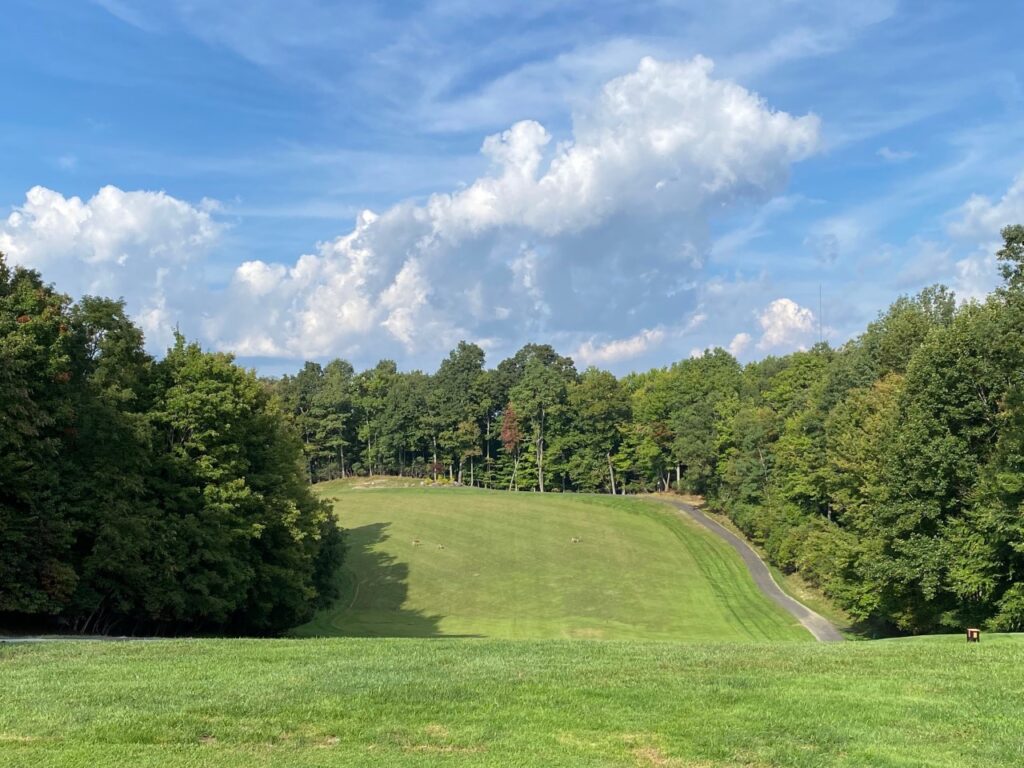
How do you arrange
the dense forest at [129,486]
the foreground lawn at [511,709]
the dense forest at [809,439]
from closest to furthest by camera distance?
1. the foreground lawn at [511,709]
2. the dense forest at [129,486]
3. the dense forest at [809,439]

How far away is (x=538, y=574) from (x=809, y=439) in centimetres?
2482

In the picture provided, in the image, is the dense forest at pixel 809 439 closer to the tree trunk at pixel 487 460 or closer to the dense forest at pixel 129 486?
the tree trunk at pixel 487 460

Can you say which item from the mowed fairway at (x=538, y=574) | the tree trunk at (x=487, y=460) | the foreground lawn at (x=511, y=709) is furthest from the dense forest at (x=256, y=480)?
the tree trunk at (x=487, y=460)

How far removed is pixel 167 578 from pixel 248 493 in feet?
18.5

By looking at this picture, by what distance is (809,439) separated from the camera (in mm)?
62562

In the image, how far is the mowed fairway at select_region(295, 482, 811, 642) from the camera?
49562 mm

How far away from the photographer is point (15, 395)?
87.1ft

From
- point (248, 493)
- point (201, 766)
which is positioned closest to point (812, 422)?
point (248, 493)

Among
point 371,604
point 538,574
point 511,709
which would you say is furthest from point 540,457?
point 511,709

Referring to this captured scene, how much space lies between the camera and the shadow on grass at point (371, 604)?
47.0 meters

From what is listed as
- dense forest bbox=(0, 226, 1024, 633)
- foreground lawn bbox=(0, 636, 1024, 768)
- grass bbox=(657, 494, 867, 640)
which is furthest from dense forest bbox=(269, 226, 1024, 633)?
foreground lawn bbox=(0, 636, 1024, 768)

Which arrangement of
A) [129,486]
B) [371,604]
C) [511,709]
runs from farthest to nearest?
[371,604] < [129,486] < [511,709]

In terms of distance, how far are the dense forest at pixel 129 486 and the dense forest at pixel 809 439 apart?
31705mm

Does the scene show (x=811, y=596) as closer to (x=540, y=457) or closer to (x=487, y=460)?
(x=540, y=457)
